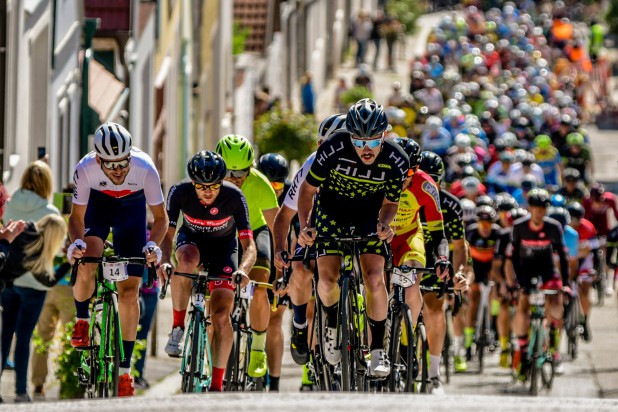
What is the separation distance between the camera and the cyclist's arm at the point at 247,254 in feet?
36.8

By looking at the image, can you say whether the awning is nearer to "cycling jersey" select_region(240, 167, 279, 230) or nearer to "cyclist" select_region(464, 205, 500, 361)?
"cyclist" select_region(464, 205, 500, 361)

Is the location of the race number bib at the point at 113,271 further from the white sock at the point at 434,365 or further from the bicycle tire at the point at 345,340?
the white sock at the point at 434,365

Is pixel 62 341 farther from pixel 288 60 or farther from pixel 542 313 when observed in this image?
pixel 288 60

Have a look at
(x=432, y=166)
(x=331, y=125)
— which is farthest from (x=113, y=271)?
(x=432, y=166)

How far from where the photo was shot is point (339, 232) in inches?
445

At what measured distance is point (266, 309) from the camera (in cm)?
1278

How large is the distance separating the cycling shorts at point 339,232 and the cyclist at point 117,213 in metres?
0.95

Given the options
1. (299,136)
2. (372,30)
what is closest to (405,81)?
(372,30)

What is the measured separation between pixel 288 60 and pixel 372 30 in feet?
23.8

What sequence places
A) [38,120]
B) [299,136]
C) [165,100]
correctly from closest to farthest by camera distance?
[38,120] → [165,100] → [299,136]

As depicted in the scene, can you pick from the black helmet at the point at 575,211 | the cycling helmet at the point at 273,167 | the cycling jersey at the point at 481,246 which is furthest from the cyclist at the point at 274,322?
the black helmet at the point at 575,211

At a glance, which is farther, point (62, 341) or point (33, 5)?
→ point (33, 5)

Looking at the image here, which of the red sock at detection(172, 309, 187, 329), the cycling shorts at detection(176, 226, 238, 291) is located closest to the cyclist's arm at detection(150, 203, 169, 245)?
the cycling shorts at detection(176, 226, 238, 291)

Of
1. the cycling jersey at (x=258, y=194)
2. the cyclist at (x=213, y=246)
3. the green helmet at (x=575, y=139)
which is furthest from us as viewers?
the green helmet at (x=575, y=139)
